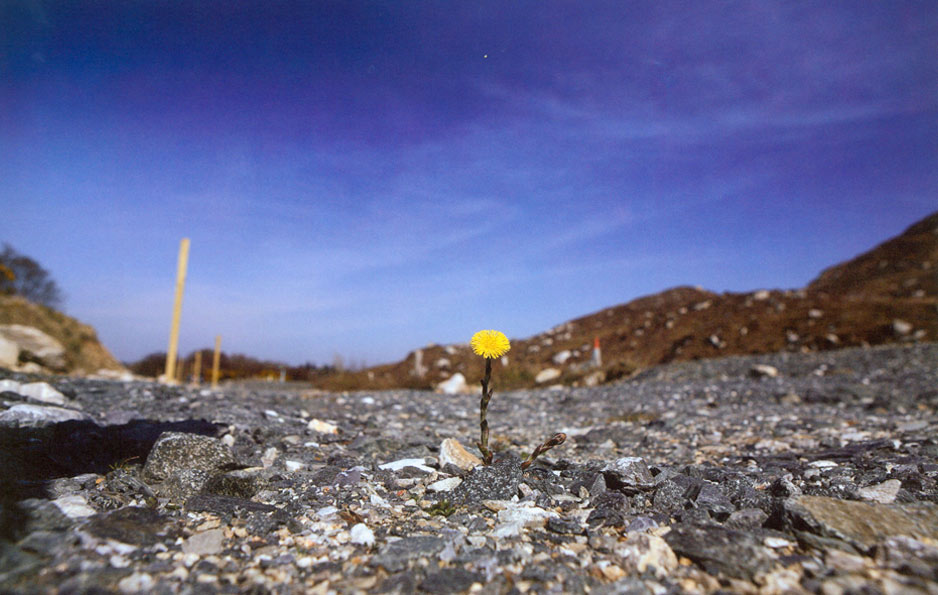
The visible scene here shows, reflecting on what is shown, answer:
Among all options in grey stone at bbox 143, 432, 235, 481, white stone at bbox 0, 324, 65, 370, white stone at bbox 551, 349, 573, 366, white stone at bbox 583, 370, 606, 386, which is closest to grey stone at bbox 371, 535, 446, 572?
grey stone at bbox 143, 432, 235, 481

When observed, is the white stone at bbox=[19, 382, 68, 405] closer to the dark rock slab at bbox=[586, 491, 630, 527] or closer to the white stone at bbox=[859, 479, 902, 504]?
the dark rock slab at bbox=[586, 491, 630, 527]

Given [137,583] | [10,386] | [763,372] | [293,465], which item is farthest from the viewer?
[763,372]

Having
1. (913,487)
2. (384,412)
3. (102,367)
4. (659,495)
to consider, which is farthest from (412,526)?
(102,367)

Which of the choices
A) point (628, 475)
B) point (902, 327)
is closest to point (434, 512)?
point (628, 475)

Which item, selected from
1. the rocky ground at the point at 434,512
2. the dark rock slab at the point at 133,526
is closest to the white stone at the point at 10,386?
the rocky ground at the point at 434,512

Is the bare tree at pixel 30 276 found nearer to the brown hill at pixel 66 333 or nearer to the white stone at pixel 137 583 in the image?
the brown hill at pixel 66 333

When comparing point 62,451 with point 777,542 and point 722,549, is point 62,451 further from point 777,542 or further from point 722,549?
point 777,542

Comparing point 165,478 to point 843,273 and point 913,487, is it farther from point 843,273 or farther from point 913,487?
point 843,273
